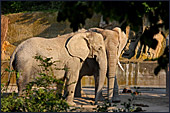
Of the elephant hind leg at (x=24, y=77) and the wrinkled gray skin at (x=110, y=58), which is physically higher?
the wrinkled gray skin at (x=110, y=58)

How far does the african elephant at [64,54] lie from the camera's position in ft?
26.5

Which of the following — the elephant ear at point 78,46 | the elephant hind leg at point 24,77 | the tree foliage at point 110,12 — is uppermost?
the elephant ear at point 78,46

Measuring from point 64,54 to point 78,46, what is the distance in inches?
19.0

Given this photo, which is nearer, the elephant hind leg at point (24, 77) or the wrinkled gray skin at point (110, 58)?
the elephant hind leg at point (24, 77)

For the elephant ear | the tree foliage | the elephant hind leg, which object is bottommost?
the elephant hind leg

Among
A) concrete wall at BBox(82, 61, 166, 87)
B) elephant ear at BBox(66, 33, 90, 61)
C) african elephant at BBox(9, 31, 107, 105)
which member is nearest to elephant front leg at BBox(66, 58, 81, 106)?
african elephant at BBox(9, 31, 107, 105)

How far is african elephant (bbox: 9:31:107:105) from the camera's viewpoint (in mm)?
→ 8070

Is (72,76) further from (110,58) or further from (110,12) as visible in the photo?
(110,12)

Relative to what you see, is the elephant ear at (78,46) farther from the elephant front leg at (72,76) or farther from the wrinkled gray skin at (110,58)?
the wrinkled gray skin at (110,58)

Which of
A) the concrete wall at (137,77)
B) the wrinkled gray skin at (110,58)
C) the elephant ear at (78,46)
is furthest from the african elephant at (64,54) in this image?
the concrete wall at (137,77)

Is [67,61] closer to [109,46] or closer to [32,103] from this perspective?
[109,46]

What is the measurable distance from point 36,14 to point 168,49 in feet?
86.4

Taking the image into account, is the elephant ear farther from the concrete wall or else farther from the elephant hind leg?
the concrete wall

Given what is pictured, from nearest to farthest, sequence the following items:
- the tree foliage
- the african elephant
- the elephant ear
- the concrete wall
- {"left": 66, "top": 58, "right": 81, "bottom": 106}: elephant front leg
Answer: the tree foliage → the african elephant → {"left": 66, "top": 58, "right": 81, "bottom": 106}: elephant front leg → the elephant ear → the concrete wall
